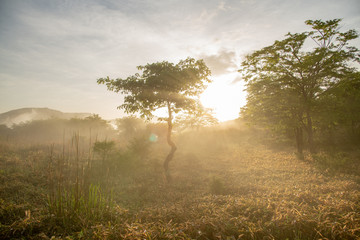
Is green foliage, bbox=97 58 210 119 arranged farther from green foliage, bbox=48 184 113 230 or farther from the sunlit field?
green foliage, bbox=48 184 113 230

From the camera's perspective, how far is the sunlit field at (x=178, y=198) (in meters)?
2.49

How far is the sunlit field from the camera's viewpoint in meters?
2.49

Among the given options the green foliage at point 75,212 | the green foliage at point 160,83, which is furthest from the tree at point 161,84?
the green foliage at point 75,212

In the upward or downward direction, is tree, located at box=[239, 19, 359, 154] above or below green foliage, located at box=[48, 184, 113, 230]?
above

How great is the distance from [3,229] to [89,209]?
4.08 ft

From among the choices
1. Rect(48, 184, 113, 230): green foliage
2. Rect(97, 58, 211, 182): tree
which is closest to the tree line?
Rect(97, 58, 211, 182): tree

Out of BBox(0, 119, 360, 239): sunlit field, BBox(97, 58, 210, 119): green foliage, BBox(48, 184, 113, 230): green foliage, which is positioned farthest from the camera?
BBox(97, 58, 210, 119): green foliage

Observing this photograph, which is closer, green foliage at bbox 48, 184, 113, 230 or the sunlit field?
the sunlit field

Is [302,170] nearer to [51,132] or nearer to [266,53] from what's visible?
[266,53]

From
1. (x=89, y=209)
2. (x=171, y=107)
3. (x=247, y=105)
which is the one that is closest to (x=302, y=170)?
(x=247, y=105)

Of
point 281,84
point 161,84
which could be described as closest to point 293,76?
point 281,84

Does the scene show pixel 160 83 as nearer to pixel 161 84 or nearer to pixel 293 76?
pixel 161 84

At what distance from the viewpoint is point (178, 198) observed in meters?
7.06

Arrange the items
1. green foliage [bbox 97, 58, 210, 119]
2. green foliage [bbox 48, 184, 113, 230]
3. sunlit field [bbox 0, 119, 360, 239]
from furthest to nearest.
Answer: green foliage [bbox 97, 58, 210, 119]
green foliage [bbox 48, 184, 113, 230]
sunlit field [bbox 0, 119, 360, 239]
